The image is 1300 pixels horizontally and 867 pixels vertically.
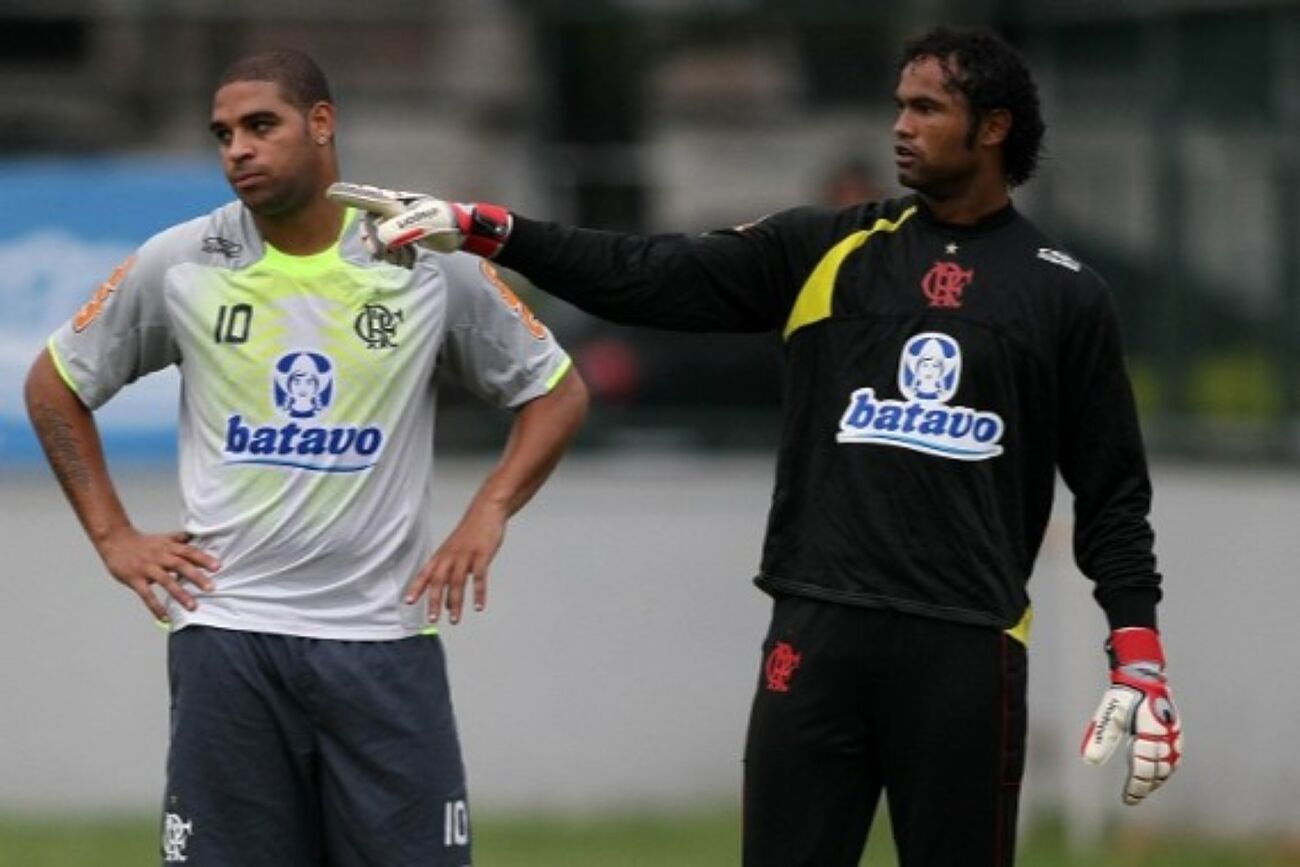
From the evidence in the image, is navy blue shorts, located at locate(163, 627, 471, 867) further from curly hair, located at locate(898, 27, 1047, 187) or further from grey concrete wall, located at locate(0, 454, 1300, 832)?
grey concrete wall, located at locate(0, 454, 1300, 832)

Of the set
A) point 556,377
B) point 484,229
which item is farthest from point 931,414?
point 484,229

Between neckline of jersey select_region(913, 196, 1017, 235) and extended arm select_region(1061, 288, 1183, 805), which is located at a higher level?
neckline of jersey select_region(913, 196, 1017, 235)

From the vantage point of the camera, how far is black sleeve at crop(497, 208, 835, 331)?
687 cm

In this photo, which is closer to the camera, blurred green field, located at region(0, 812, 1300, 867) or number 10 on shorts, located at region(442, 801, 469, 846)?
number 10 on shorts, located at region(442, 801, 469, 846)

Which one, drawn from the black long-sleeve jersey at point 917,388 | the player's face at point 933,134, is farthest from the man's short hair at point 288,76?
the player's face at point 933,134

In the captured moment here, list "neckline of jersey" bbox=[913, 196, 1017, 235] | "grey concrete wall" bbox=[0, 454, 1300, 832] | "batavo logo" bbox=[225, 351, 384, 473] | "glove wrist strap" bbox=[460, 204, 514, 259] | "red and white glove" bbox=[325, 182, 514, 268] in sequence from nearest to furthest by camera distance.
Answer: "red and white glove" bbox=[325, 182, 514, 268] → "glove wrist strap" bbox=[460, 204, 514, 259] → "batavo logo" bbox=[225, 351, 384, 473] → "neckline of jersey" bbox=[913, 196, 1017, 235] → "grey concrete wall" bbox=[0, 454, 1300, 832]

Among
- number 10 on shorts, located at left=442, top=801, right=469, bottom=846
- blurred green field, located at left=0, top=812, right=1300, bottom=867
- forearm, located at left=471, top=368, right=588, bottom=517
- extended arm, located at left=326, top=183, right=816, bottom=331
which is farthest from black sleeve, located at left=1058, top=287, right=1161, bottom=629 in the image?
blurred green field, located at left=0, top=812, right=1300, bottom=867

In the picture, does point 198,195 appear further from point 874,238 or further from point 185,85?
point 874,238

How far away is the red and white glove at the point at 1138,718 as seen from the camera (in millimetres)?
6762

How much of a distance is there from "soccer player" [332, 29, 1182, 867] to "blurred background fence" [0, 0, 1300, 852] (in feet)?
16.0

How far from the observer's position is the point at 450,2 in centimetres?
1227

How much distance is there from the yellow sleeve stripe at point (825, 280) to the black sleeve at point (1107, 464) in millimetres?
485

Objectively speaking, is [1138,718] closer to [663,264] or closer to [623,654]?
[663,264]

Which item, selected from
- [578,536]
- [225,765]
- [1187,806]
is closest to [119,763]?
[578,536]
